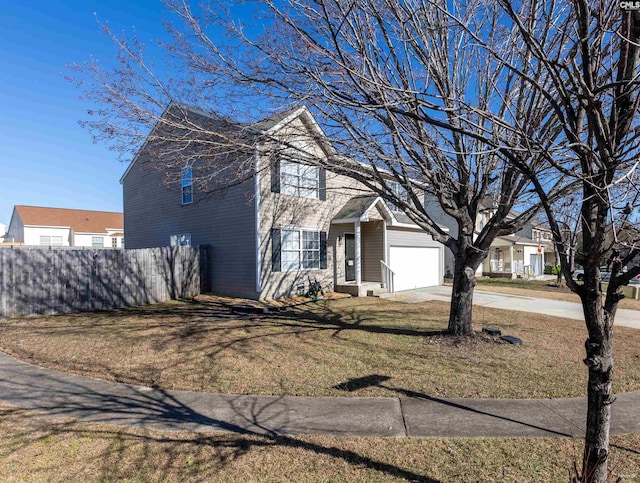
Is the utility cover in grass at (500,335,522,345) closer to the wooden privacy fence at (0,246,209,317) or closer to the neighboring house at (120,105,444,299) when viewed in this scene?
the neighboring house at (120,105,444,299)

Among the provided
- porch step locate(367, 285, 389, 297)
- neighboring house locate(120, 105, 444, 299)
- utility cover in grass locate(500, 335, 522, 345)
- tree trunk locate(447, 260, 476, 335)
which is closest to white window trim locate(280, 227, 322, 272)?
neighboring house locate(120, 105, 444, 299)

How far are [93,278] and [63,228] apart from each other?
31167 mm

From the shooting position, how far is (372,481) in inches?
126

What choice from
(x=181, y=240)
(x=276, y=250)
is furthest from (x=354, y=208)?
(x=181, y=240)

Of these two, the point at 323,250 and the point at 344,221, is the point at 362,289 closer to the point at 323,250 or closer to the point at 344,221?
the point at 323,250

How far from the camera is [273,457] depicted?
3533mm

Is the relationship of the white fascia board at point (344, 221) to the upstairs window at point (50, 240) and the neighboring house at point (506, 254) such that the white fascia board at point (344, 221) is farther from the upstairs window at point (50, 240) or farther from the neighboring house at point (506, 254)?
the upstairs window at point (50, 240)

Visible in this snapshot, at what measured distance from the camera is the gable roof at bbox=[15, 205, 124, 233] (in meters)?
37.2

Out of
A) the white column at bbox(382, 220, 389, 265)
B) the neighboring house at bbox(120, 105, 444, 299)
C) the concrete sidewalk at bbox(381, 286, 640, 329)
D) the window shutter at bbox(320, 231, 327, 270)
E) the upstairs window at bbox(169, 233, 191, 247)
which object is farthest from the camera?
the white column at bbox(382, 220, 389, 265)

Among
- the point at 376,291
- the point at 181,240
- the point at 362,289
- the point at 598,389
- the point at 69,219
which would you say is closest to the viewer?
the point at 598,389

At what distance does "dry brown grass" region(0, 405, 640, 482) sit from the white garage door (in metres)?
13.6

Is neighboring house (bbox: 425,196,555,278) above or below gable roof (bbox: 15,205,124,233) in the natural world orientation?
below

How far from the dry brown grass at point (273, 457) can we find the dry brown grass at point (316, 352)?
131 cm

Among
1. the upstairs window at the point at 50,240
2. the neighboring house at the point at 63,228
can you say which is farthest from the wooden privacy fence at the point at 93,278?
the upstairs window at the point at 50,240
